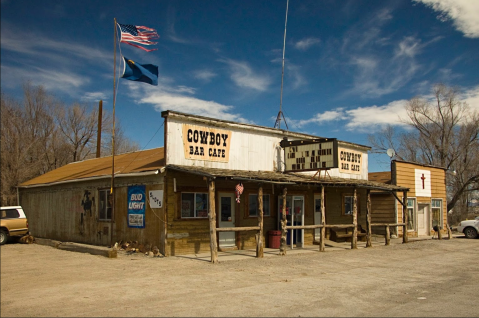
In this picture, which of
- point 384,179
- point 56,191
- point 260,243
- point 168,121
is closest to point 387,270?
point 260,243

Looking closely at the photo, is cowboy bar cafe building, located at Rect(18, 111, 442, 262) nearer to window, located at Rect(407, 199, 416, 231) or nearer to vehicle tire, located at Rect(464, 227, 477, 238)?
window, located at Rect(407, 199, 416, 231)

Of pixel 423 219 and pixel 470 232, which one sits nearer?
pixel 470 232

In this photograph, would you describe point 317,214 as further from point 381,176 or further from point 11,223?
point 11,223

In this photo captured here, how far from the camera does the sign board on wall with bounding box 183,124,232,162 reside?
16000 millimetres

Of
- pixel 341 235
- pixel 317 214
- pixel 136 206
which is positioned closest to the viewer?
pixel 136 206

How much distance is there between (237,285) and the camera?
10.1m

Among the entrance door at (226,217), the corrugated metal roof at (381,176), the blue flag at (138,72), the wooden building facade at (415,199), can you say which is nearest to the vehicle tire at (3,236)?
the blue flag at (138,72)

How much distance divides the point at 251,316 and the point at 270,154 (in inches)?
494

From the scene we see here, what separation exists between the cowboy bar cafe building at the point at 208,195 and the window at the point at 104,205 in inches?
1.6

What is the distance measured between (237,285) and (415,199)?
20.2 meters

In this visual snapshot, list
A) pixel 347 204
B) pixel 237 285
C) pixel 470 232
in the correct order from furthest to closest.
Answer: pixel 470 232, pixel 347 204, pixel 237 285

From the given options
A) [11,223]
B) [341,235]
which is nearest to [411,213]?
[341,235]

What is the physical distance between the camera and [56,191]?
71.0 feet

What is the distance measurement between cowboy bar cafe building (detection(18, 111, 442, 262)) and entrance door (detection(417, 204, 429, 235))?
22.3 ft
